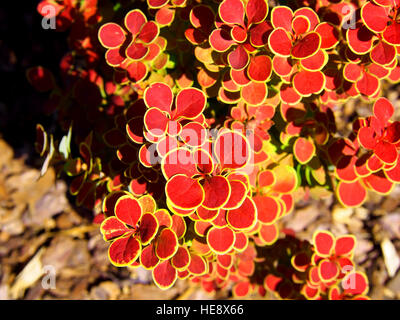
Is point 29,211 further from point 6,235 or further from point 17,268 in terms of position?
point 17,268

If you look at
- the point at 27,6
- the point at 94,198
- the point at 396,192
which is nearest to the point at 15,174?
the point at 94,198

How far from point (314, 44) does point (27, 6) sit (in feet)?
7.52

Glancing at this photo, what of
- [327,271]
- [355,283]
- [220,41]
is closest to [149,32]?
[220,41]

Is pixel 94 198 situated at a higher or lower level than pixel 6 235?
higher

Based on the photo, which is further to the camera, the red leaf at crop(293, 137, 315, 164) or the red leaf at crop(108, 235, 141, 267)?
the red leaf at crop(293, 137, 315, 164)

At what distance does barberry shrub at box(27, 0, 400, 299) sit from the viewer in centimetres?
93

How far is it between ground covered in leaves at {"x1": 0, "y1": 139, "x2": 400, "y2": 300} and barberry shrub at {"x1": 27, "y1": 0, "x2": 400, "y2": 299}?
625mm

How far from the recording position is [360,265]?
2.02 metres

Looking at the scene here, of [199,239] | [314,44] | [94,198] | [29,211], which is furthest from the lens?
[29,211]

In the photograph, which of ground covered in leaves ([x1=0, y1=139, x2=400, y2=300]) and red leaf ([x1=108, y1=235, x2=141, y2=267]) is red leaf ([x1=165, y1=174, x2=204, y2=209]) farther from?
ground covered in leaves ([x1=0, y1=139, x2=400, y2=300])

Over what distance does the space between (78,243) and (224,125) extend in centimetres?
129

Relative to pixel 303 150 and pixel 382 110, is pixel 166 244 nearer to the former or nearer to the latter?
pixel 303 150

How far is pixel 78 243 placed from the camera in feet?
6.52

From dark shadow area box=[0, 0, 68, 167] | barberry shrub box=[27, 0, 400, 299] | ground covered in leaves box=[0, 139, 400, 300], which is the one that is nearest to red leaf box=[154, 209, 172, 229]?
barberry shrub box=[27, 0, 400, 299]
